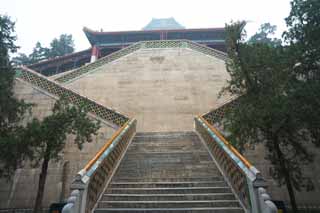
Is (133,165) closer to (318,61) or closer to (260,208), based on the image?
(260,208)

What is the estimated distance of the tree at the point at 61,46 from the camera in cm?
2665

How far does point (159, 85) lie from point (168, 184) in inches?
300

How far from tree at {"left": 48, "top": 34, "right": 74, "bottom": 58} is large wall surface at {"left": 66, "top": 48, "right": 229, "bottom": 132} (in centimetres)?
1656

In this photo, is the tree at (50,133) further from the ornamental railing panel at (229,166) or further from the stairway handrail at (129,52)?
the stairway handrail at (129,52)

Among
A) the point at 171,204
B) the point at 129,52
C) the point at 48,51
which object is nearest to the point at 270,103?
the point at 171,204

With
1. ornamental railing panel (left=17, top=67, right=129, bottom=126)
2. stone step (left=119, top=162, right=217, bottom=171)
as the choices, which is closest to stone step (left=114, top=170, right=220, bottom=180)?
stone step (left=119, top=162, right=217, bottom=171)

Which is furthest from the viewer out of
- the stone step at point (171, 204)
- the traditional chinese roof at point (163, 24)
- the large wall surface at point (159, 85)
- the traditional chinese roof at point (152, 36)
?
the traditional chinese roof at point (163, 24)

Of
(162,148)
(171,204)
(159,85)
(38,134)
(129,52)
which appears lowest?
(171,204)

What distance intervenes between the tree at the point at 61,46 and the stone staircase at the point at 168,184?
76.0 ft

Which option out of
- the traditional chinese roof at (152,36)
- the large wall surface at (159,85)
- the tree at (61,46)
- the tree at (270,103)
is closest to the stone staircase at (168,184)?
the tree at (270,103)

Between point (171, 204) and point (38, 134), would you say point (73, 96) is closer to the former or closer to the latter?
point (38, 134)

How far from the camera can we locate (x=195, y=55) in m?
13.5

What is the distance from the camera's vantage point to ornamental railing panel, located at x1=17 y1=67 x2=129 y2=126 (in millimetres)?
8281

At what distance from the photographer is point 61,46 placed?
27.7 m
